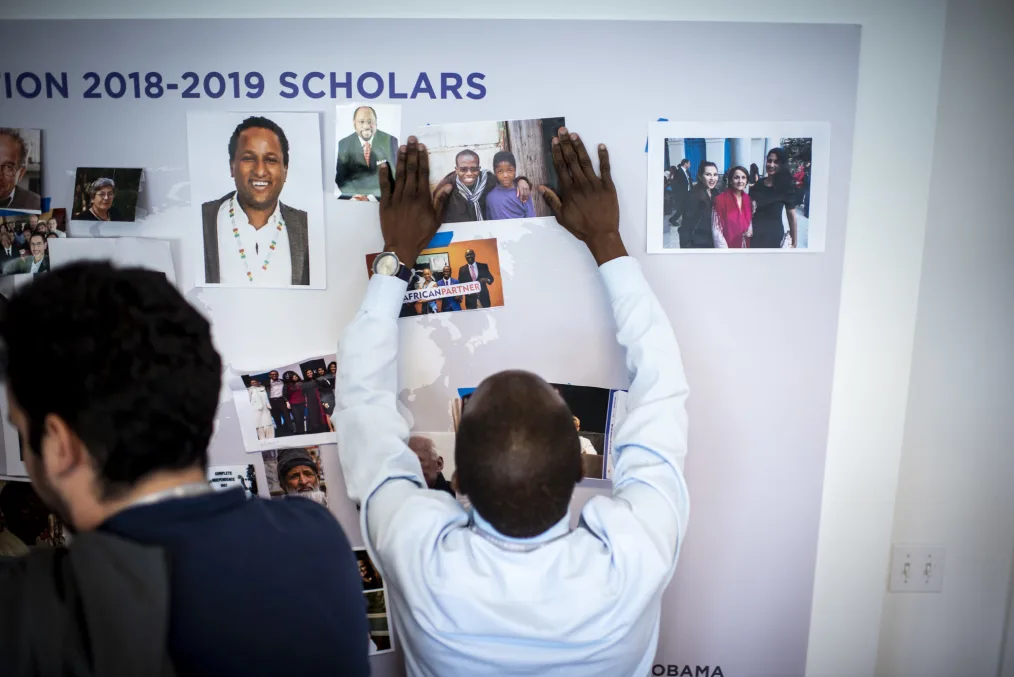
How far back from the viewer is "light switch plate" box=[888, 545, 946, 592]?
1.28m

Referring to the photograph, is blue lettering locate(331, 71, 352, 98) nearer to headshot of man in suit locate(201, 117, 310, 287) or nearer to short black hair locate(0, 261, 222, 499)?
headshot of man in suit locate(201, 117, 310, 287)

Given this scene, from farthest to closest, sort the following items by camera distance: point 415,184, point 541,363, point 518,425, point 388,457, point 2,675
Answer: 1. point 541,363
2. point 415,184
3. point 388,457
4. point 518,425
5. point 2,675

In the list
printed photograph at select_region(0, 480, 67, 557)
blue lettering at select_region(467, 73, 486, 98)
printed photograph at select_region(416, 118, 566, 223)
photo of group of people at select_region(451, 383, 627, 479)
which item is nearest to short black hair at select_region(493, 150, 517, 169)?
printed photograph at select_region(416, 118, 566, 223)

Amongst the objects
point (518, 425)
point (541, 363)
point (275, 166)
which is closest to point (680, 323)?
point (541, 363)

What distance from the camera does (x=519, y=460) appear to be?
0.81m

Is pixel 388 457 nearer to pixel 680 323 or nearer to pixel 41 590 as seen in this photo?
pixel 41 590

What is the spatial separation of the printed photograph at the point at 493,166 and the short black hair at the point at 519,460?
443mm

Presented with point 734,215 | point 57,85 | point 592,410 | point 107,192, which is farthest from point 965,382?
point 57,85

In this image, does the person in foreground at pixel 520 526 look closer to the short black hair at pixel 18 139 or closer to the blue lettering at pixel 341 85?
the blue lettering at pixel 341 85

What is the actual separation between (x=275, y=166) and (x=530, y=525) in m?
0.84

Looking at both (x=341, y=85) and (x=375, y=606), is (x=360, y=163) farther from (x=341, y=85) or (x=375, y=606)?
(x=375, y=606)

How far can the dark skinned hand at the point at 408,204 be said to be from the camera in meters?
1.08

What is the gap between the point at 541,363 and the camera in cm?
119

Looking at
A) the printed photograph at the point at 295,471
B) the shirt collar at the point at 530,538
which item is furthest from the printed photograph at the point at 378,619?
the shirt collar at the point at 530,538
